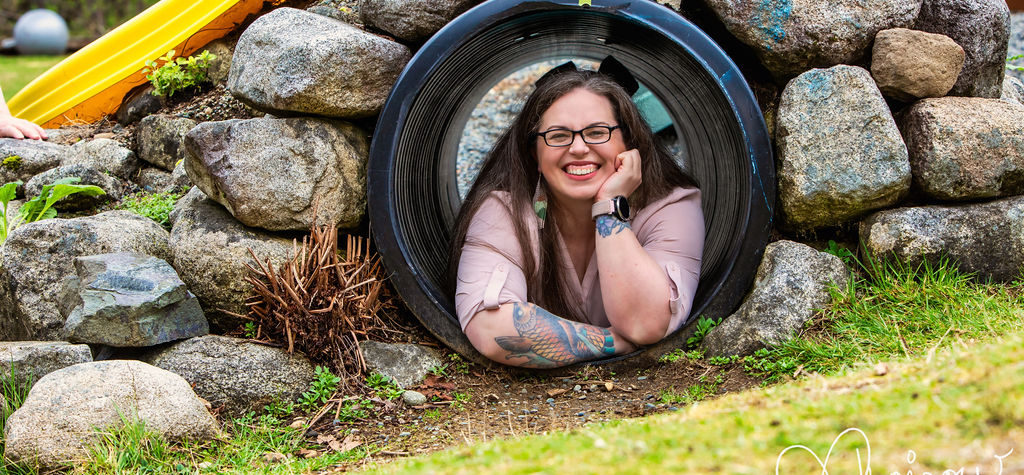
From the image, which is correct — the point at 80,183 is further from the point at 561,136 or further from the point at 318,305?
the point at 561,136

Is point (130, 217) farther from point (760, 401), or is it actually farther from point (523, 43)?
point (760, 401)

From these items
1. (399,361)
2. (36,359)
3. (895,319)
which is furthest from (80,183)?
(895,319)

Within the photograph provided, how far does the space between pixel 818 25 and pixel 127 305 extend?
3.22m

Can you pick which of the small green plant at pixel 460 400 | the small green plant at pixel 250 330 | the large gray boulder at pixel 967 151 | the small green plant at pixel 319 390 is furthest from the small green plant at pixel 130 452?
the large gray boulder at pixel 967 151

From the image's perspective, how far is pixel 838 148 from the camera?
3742mm

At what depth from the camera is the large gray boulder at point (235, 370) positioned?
3.56 meters

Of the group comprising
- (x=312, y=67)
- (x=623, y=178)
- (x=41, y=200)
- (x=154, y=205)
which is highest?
(x=312, y=67)

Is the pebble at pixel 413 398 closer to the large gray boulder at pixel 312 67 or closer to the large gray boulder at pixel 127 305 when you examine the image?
the large gray boulder at pixel 127 305

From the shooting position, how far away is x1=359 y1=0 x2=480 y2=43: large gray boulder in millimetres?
4172

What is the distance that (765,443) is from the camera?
2.04 metres

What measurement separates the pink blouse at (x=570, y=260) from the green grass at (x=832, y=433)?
134 centimetres

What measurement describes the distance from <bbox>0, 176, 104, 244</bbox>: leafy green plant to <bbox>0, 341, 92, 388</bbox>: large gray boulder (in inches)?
45.0

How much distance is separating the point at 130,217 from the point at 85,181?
0.66 meters

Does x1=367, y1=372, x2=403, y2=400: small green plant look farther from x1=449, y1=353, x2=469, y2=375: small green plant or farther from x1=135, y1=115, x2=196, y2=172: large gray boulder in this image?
x1=135, y1=115, x2=196, y2=172: large gray boulder
